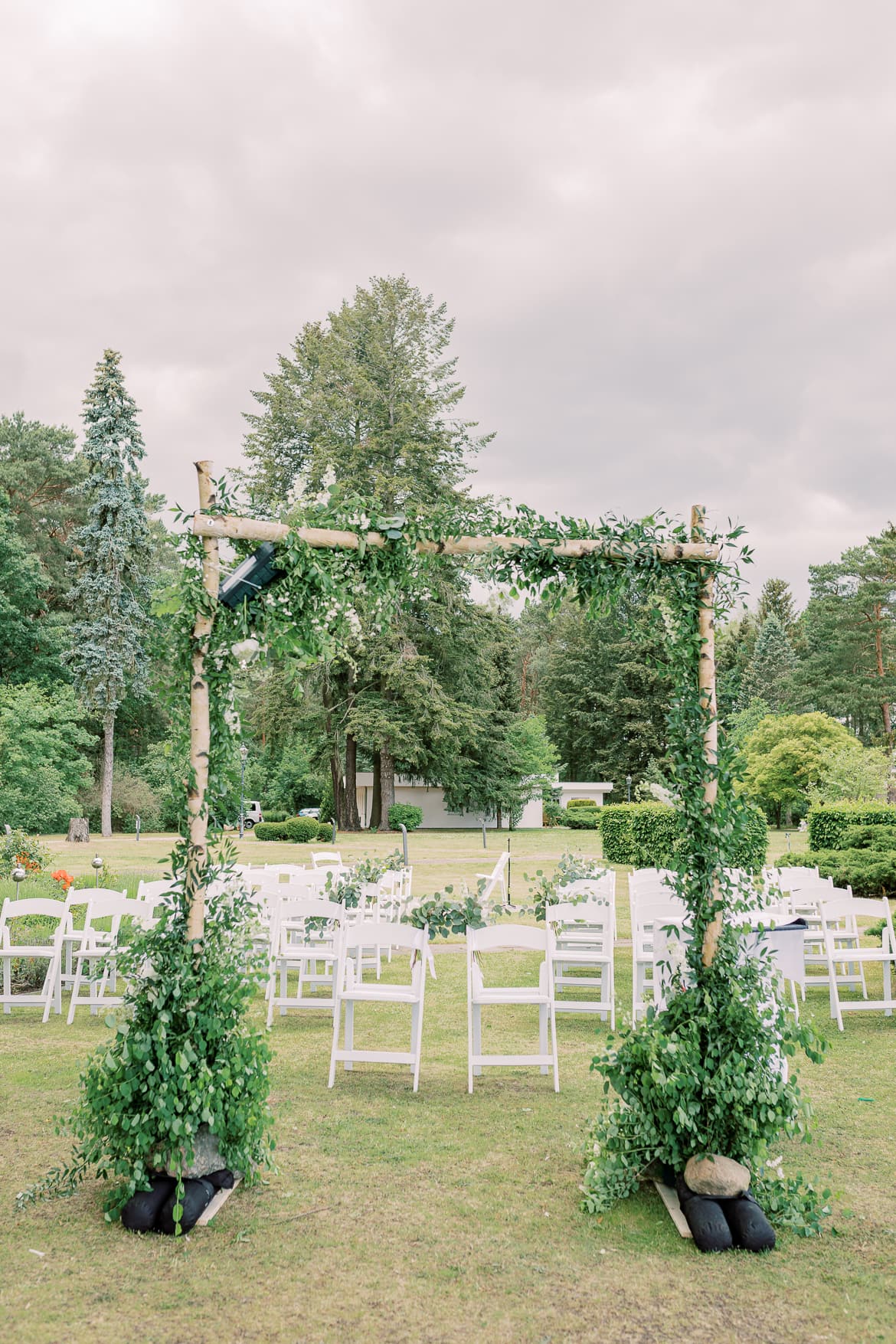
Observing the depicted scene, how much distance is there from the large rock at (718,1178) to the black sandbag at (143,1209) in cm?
230

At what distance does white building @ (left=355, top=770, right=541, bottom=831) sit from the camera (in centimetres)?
4141

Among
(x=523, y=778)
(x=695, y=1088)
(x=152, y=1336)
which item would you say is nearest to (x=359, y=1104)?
(x=695, y=1088)

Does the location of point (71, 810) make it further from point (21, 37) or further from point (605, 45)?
point (605, 45)

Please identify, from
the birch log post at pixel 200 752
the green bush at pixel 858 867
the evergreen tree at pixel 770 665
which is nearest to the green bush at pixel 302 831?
the green bush at pixel 858 867

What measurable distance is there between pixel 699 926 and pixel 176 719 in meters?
2.68

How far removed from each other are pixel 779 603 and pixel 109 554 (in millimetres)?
47467

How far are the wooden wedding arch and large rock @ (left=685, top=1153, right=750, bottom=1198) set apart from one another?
837mm

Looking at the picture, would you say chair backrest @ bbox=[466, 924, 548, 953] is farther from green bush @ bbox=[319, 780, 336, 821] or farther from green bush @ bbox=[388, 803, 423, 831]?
green bush @ bbox=[319, 780, 336, 821]

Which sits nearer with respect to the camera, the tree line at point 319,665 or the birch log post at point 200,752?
the birch log post at point 200,752

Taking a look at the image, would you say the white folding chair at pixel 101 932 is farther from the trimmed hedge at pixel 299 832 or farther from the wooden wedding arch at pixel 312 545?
the trimmed hedge at pixel 299 832

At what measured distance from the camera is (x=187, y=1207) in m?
4.09

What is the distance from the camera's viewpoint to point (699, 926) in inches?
178

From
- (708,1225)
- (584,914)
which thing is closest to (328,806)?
(584,914)

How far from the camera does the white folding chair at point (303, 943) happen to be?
7.41 m
